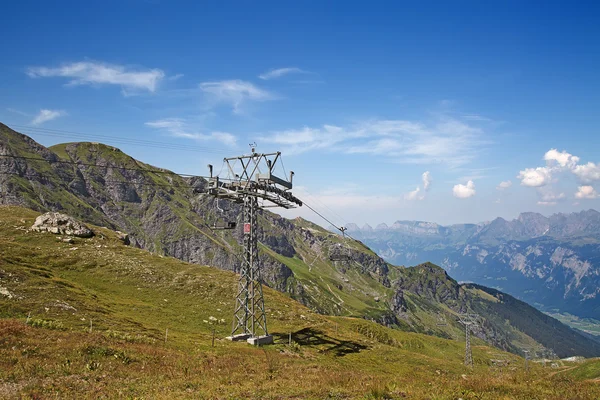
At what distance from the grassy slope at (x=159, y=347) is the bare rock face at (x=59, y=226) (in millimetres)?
2916

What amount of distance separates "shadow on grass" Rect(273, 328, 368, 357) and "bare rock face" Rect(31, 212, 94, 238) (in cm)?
6143

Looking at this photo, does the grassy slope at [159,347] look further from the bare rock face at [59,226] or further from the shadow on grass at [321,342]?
the bare rock face at [59,226]

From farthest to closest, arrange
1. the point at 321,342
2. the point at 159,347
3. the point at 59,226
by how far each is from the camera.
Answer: the point at 59,226 < the point at 321,342 < the point at 159,347

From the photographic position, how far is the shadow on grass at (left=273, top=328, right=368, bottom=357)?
51.6m

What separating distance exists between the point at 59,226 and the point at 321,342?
69.7m

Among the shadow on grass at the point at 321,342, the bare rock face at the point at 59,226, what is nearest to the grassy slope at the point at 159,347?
the shadow on grass at the point at 321,342

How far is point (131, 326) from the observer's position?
1620 inches

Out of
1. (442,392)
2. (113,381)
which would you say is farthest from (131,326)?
(442,392)

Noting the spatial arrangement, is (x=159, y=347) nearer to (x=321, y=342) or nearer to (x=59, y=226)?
(x=321, y=342)

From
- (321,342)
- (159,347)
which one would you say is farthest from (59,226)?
(159,347)

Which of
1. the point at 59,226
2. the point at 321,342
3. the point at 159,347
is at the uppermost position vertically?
the point at 59,226

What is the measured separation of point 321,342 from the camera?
2176 inches

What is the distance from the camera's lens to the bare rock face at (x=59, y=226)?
287 feet

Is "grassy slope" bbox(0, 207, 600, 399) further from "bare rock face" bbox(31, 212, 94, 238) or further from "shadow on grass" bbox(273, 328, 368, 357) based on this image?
"bare rock face" bbox(31, 212, 94, 238)
